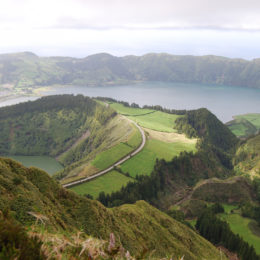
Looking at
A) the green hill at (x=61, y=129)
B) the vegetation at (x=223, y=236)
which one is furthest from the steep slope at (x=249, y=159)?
the green hill at (x=61, y=129)

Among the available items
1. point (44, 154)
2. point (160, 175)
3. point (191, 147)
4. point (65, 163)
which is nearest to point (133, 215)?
point (160, 175)

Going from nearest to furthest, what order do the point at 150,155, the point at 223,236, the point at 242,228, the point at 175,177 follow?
1. the point at 223,236
2. the point at 242,228
3. the point at 175,177
4. the point at 150,155

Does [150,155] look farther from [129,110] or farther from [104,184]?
[129,110]

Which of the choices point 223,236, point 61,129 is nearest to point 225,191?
point 223,236

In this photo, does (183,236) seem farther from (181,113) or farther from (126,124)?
(181,113)

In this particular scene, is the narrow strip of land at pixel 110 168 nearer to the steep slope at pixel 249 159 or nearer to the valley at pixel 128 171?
the valley at pixel 128 171

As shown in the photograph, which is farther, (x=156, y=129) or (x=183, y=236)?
(x=156, y=129)
